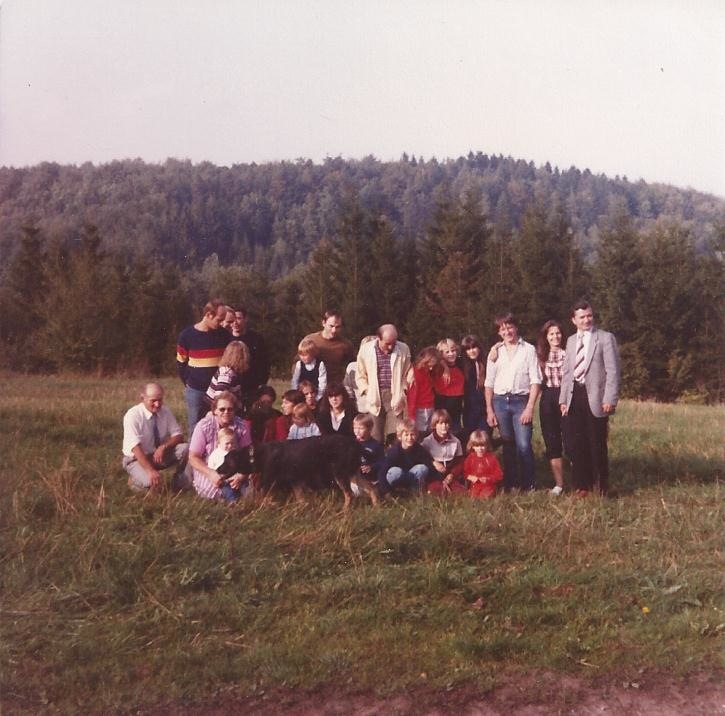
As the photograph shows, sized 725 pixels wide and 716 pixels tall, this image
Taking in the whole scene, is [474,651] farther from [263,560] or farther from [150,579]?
[150,579]

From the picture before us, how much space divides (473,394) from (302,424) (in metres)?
2.24

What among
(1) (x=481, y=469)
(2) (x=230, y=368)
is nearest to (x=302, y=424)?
(2) (x=230, y=368)

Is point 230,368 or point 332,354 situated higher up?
point 332,354

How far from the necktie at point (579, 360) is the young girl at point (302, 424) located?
2524 millimetres

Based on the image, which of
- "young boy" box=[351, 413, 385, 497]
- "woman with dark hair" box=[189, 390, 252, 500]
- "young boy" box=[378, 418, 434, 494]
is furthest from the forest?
"young boy" box=[378, 418, 434, 494]

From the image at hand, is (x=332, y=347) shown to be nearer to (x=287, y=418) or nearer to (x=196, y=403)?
(x=287, y=418)

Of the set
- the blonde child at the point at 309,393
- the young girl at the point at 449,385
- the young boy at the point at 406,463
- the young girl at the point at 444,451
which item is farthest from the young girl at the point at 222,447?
the young girl at the point at 449,385

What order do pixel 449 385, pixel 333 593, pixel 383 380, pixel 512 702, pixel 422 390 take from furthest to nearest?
1. pixel 449 385
2. pixel 422 390
3. pixel 383 380
4. pixel 333 593
5. pixel 512 702

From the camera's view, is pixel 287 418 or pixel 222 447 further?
pixel 287 418

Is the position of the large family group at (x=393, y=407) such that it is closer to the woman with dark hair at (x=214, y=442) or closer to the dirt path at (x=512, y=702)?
the woman with dark hair at (x=214, y=442)

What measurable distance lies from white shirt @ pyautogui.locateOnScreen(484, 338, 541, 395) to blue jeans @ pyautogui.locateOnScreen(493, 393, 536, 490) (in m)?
0.08

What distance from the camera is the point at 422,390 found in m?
8.12

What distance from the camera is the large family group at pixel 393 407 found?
7.19 m

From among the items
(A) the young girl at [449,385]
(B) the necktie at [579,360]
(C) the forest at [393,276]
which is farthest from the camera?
(C) the forest at [393,276]
